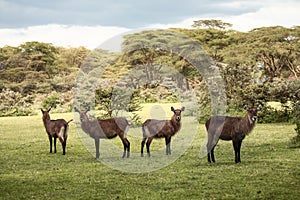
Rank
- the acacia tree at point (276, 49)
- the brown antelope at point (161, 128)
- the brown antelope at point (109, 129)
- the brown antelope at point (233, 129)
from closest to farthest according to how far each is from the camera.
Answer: the brown antelope at point (233, 129)
the brown antelope at point (161, 128)
the brown antelope at point (109, 129)
the acacia tree at point (276, 49)

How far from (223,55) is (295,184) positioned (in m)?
41.7

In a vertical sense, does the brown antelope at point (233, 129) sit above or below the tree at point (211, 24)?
below

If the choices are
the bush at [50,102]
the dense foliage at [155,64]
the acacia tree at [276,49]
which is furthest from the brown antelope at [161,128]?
the acacia tree at [276,49]

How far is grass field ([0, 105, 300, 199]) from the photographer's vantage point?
32.0 ft

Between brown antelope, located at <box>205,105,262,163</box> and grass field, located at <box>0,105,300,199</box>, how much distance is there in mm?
494

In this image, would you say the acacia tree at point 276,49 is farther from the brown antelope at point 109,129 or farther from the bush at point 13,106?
the brown antelope at point 109,129

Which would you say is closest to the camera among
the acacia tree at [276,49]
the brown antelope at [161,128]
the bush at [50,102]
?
the brown antelope at [161,128]

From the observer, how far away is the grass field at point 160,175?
9.76m

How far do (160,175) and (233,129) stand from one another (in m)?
2.50

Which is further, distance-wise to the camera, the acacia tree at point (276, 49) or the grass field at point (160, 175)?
the acacia tree at point (276, 49)

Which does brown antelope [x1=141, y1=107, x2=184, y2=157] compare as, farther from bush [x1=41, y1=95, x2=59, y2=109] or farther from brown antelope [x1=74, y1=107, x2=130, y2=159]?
bush [x1=41, y1=95, x2=59, y2=109]

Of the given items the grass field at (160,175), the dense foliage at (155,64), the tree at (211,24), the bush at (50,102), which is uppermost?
the tree at (211,24)

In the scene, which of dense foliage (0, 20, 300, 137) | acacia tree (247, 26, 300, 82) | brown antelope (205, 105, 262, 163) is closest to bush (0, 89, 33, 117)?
dense foliage (0, 20, 300, 137)

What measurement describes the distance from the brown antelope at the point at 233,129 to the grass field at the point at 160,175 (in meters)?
0.49
